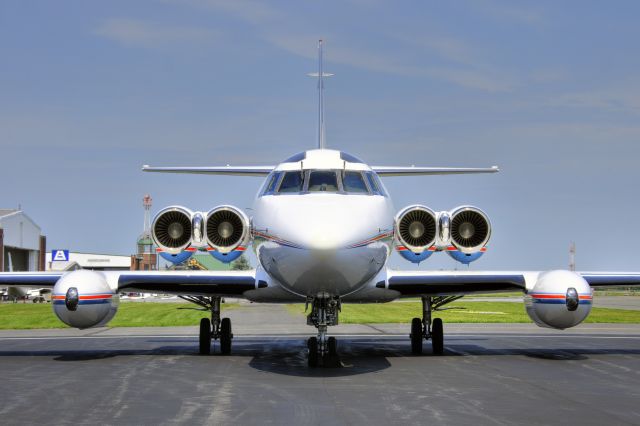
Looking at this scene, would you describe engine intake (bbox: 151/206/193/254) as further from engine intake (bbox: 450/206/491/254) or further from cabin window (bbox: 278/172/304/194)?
engine intake (bbox: 450/206/491/254)

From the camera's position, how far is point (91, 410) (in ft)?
30.0

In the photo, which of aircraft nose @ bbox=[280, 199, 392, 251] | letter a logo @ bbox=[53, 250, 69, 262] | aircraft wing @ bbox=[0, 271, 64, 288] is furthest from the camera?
letter a logo @ bbox=[53, 250, 69, 262]

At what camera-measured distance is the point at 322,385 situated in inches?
445

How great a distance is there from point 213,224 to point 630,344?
38.2 ft

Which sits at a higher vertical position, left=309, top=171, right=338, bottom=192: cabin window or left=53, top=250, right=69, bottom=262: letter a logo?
left=309, top=171, right=338, bottom=192: cabin window

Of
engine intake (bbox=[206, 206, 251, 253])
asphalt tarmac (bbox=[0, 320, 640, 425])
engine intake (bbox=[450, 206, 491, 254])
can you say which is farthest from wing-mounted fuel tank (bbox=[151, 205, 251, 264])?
engine intake (bbox=[450, 206, 491, 254])

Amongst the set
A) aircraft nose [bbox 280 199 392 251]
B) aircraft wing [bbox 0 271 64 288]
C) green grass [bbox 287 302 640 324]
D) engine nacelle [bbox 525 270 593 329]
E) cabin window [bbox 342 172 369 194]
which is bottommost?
green grass [bbox 287 302 640 324]

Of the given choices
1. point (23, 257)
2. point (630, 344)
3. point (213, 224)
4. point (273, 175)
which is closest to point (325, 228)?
point (273, 175)

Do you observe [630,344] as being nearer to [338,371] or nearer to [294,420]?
[338,371]

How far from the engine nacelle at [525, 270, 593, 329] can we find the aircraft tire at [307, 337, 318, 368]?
4.84 metres

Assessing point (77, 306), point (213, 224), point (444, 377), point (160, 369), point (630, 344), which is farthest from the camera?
point (630, 344)

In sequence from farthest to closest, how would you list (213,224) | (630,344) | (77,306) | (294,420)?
(630,344)
(213,224)
(77,306)
(294,420)

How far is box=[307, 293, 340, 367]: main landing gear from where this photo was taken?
41.9ft

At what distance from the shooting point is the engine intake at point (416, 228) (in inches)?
622
